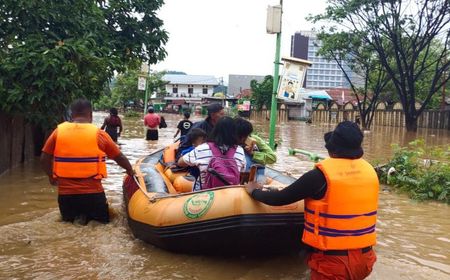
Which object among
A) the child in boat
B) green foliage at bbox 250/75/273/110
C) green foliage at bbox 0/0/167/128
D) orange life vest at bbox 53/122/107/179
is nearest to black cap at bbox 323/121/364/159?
orange life vest at bbox 53/122/107/179

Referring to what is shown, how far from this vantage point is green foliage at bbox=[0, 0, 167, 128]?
8.10 meters

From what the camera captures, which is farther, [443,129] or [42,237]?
[443,129]

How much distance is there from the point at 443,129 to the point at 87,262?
3350cm

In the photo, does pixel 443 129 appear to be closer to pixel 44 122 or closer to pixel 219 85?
pixel 44 122

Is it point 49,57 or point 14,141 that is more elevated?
point 49,57

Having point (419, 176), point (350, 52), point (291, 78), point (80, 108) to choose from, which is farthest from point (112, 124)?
point (350, 52)

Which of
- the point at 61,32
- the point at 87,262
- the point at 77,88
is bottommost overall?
the point at 87,262

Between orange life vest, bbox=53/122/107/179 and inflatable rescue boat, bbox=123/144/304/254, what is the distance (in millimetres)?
682

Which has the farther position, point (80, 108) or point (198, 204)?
point (80, 108)

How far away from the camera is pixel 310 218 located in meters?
3.35

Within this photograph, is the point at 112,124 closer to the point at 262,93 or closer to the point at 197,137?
the point at 197,137

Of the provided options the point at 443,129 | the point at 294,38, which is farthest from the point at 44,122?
the point at 294,38

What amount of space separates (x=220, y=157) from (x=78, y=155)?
1510 mm

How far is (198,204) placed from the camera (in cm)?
440
